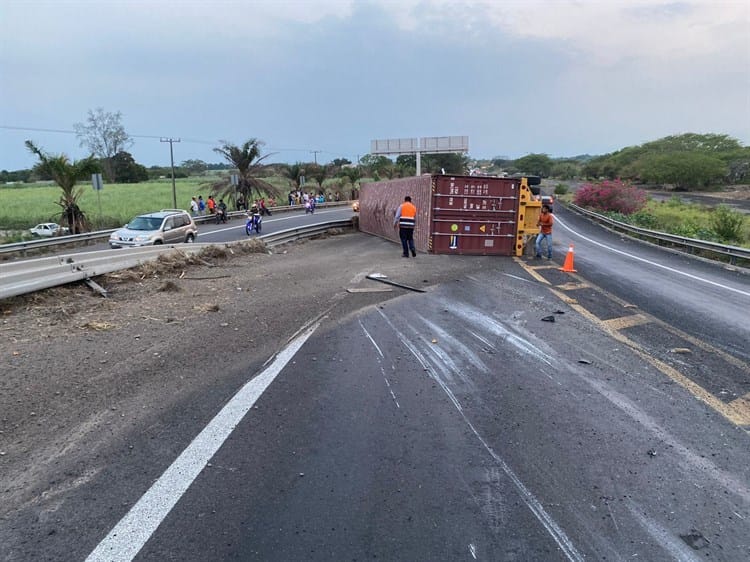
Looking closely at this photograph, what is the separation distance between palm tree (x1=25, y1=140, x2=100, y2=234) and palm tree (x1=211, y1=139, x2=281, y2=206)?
18.0 m

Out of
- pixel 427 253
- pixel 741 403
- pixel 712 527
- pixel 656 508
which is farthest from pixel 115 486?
pixel 427 253

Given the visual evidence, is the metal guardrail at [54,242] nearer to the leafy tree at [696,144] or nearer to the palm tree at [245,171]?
the palm tree at [245,171]

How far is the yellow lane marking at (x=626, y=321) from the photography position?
7.61 meters

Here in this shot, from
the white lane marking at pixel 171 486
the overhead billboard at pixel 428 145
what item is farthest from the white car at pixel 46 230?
the overhead billboard at pixel 428 145

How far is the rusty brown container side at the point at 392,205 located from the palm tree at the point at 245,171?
69.6 feet

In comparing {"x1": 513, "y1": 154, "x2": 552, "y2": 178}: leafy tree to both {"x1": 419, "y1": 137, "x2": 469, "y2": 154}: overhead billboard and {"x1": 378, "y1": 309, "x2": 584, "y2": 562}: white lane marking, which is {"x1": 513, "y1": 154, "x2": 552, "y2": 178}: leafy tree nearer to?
{"x1": 419, "y1": 137, "x2": 469, "y2": 154}: overhead billboard

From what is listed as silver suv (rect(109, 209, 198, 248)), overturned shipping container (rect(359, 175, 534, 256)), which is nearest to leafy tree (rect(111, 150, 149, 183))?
silver suv (rect(109, 209, 198, 248))

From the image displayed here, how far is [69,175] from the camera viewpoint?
2402 centimetres

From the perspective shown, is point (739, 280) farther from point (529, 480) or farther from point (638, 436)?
point (529, 480)

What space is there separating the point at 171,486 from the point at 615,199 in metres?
47.7

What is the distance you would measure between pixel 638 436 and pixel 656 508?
1030mm

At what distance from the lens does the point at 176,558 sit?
8.94 feet

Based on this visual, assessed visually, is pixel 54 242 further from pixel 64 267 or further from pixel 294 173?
pixel 294 173

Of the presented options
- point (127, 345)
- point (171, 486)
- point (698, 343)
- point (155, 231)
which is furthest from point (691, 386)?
point (155, 231)
